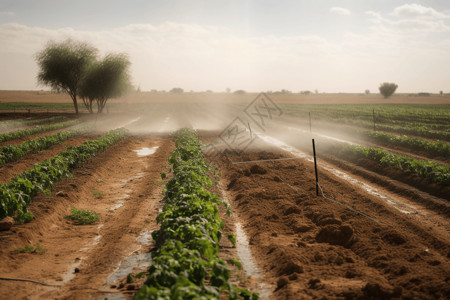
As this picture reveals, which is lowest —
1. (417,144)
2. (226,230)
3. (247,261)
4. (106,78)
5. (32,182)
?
(247,261)

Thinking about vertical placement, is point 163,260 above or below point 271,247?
above

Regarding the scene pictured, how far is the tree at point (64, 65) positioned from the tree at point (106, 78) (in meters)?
1.01

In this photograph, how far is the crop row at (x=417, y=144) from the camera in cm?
1767

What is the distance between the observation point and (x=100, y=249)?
23.4 feet

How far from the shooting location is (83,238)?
25.7 ft

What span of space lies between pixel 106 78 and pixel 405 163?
42.9m

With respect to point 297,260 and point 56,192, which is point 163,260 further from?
point 56,192

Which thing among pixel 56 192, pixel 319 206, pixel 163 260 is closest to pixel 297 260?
pixel 163 260

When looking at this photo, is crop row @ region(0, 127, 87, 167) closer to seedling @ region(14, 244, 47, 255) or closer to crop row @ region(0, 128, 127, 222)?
crop row @ region(0, 128, 127, 222)

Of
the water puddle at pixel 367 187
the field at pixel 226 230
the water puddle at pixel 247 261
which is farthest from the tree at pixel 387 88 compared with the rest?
the water puddle at pixel 247 261

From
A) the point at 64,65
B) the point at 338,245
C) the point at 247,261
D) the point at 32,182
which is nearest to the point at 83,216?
the point at 32,182

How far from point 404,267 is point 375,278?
2.19ft

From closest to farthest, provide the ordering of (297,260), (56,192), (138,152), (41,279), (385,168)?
(41,279)
(297,260)
(56,192)
(385,168)
(138,152)

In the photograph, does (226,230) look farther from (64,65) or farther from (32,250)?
(64,65)
